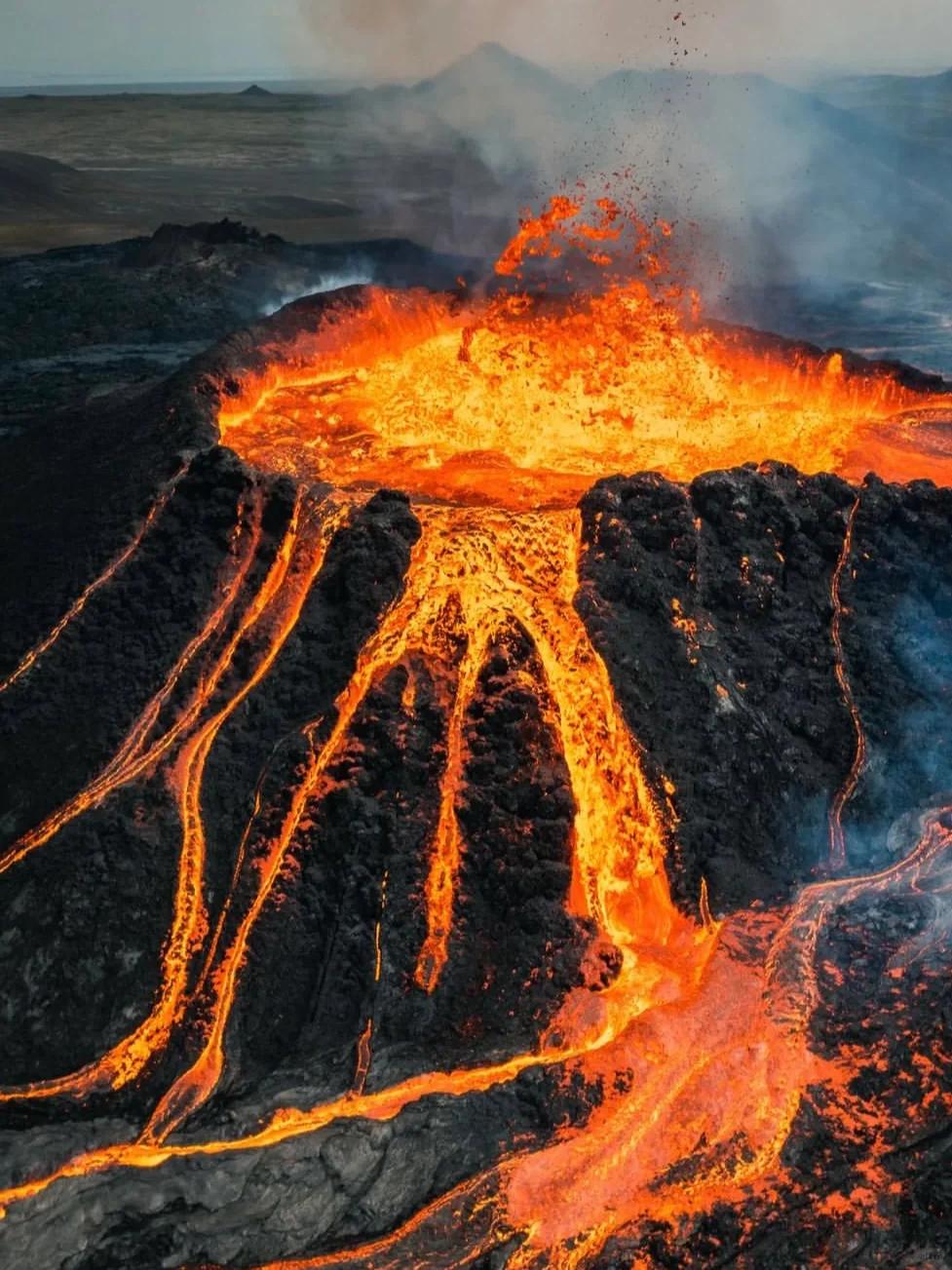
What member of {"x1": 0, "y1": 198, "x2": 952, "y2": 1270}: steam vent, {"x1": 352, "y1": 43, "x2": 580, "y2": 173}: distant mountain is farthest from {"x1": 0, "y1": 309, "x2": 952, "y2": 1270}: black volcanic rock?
{"x1": 352, "y1": 43, "x2": 580, "y2": 173}: distant mountain

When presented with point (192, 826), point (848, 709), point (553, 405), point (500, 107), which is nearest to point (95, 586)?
point (192, 826)

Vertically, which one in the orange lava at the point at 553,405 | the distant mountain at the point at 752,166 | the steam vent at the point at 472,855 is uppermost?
the distant mountain at the point at 752,166

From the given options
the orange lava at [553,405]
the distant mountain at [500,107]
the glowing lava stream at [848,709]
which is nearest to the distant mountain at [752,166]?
the distant mountain at [500,107]

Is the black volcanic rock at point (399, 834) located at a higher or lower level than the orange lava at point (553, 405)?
lower

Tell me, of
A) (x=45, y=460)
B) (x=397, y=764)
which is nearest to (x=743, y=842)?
(x=397, y=764)

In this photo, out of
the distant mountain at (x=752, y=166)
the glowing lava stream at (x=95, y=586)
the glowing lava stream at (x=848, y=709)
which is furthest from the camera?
the distant mountain at (x=752, y=166)

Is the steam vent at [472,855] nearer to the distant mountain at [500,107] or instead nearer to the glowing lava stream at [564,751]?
the glowing lava stream at [564,751]

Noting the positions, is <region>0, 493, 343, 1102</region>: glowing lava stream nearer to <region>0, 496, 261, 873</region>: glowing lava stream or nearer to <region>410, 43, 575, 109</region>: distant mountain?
<region>0, 496, 261, 873</region>: glowing lava stream

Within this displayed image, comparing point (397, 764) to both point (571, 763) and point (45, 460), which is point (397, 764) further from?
point (45, 460)
